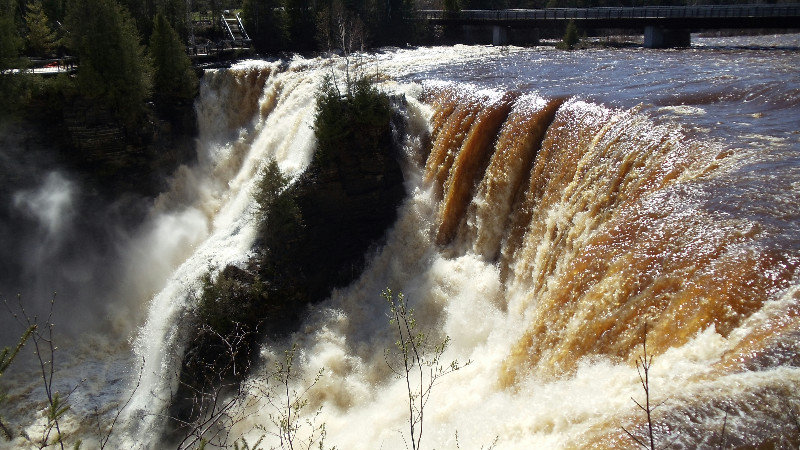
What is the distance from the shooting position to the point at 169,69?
912 inches

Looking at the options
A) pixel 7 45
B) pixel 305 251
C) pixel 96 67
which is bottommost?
pixel 305 251

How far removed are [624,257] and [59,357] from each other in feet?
52.3

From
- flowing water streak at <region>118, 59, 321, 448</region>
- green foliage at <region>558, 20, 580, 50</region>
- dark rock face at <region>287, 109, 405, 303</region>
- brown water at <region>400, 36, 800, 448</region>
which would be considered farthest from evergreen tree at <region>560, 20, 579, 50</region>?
dark rock face at <region>287, 109, 405, 303</region>

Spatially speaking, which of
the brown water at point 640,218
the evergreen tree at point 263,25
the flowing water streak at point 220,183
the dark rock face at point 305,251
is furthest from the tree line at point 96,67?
the evergreen tree at point 263,25

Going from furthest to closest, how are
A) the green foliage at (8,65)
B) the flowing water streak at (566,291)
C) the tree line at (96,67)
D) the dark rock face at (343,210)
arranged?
the tree line at (96,67) < the green foliage at (8,65) < the dark rock face at (343,210) < the flowing water streak at (566,291)

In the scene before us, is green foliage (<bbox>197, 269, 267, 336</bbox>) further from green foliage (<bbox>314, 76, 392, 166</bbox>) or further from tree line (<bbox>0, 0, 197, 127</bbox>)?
tree line (<bbox>0, 0, 197, 127</bbox>)

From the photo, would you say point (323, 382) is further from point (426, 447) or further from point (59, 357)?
point (59, 357)

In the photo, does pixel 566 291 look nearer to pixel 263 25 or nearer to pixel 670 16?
pixel 670 16

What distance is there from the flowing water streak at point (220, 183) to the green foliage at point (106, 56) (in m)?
3.20

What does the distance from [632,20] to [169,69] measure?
26648 millimetres

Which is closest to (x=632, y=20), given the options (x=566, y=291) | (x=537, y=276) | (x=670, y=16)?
(x=670, y=16)

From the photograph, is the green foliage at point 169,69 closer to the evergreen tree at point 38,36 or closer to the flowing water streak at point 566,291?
the evergreen tree at point 38,36

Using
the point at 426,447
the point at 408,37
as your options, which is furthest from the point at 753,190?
the point at 408,37

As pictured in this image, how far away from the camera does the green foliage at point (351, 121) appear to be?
1695 centimetres
